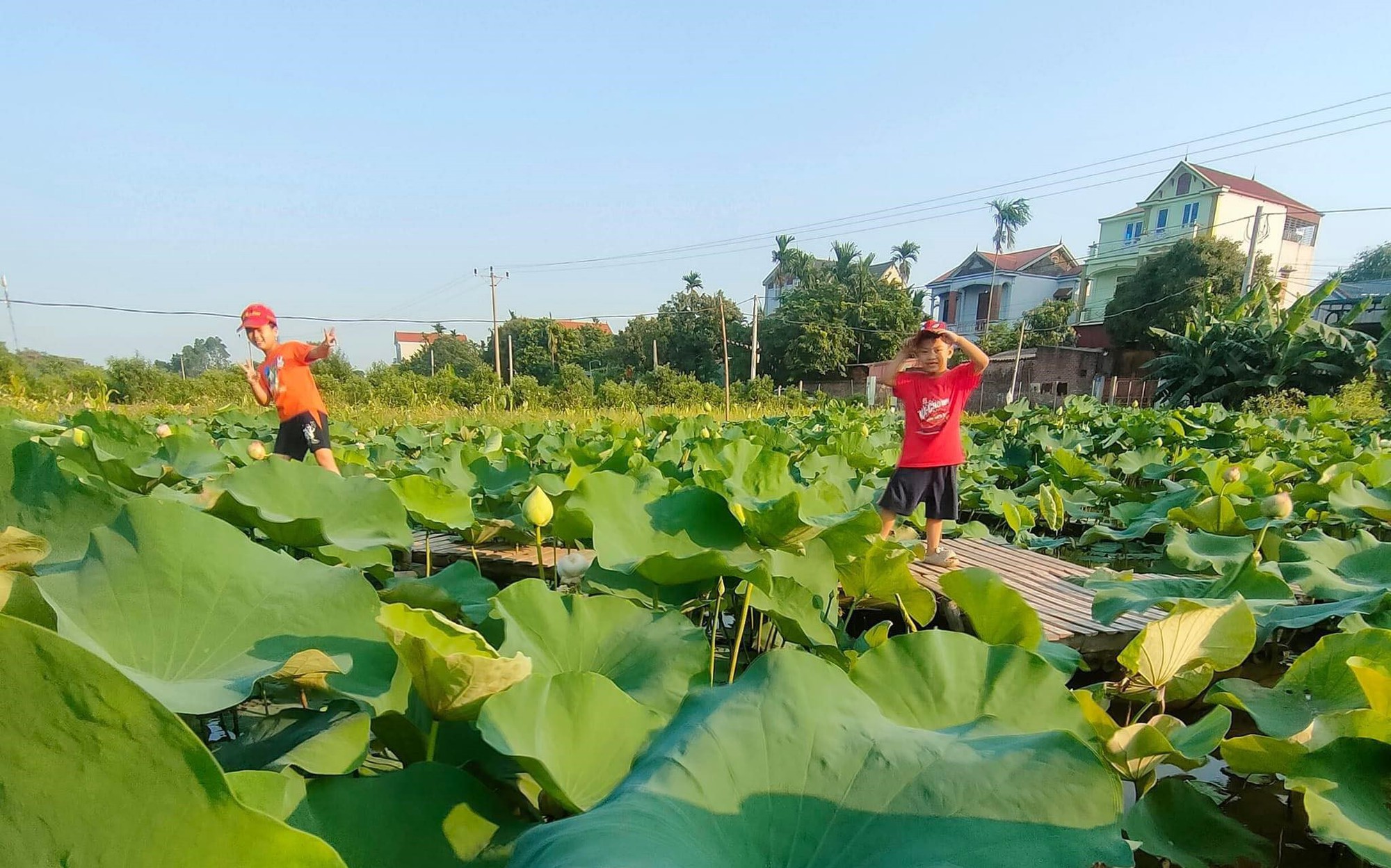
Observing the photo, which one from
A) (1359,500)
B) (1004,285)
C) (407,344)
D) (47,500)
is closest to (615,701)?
(47,500)

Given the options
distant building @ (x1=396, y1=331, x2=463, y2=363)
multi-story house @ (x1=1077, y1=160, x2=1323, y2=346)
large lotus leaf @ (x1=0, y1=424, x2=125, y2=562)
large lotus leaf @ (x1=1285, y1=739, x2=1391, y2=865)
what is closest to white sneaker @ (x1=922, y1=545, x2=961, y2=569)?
large lotus leaf @ (x1=1285, y1=739, x2=1391, y2=865)

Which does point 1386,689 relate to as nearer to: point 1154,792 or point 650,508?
point 1154,792

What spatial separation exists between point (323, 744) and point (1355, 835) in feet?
3.24

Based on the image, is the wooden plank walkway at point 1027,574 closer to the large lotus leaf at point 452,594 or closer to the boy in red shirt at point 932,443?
the boy in red shirt at point 932,443

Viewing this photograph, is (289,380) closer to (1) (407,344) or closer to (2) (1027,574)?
(2) (1027,574)

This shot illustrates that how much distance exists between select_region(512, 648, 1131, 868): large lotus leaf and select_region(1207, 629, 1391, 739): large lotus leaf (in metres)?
0.63

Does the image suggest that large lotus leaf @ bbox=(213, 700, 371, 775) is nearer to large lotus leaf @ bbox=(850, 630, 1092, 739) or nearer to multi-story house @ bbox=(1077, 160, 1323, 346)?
large lotus leaf @ bbox=(850, 630, 1092, 739)

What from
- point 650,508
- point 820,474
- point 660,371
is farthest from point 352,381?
point 650,508

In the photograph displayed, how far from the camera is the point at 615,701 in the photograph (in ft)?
2.32

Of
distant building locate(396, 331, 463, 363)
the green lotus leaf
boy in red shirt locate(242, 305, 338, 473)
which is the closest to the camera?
the green lotus leaf

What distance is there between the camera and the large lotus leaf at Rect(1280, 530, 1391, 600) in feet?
4.98

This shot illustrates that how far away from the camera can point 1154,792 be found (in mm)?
1040

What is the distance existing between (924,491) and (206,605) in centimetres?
279

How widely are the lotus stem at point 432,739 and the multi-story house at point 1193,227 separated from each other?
30443mm
